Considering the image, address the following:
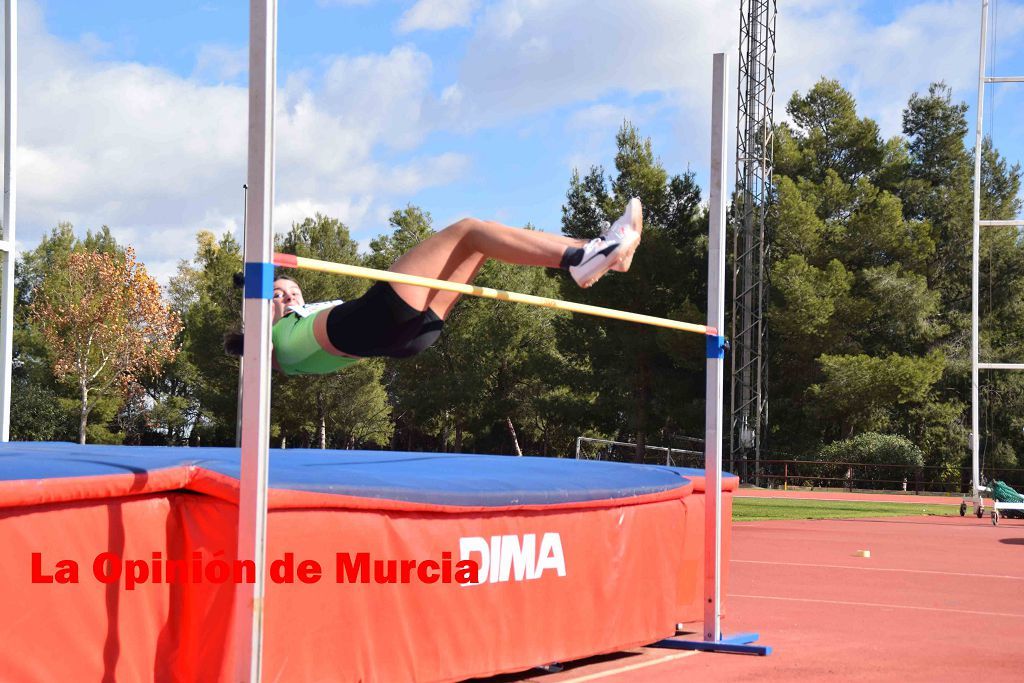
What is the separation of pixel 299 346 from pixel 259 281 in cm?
51

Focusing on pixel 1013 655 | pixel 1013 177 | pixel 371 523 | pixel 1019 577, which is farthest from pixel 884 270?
pixel 371 523

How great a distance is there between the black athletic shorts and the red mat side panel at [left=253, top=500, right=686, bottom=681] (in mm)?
598

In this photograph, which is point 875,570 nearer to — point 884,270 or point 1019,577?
point 1019,577

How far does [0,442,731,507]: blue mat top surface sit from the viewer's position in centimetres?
359

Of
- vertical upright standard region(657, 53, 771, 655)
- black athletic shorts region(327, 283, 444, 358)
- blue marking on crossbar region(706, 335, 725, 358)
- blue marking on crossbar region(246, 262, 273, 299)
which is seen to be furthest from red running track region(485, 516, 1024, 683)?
blue marking on crossbar region(246, 262, 273, 299)

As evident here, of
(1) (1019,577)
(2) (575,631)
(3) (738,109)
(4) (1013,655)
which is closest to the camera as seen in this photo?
(2) (575,631)

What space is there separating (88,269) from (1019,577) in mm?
25008

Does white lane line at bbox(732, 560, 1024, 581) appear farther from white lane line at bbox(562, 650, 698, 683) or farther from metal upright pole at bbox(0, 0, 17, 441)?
metal upright pole at bbox(0, 0, 17, 441)

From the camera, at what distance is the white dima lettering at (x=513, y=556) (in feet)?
14.6

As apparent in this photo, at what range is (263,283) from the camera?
10.9 ft

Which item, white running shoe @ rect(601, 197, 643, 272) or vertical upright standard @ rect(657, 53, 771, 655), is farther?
vertical upright standard @ rect(657, 53, 771, 655)

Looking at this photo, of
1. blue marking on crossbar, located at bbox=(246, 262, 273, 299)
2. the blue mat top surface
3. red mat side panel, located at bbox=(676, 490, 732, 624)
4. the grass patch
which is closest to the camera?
blue marking on crossbar, located at bbox=(246, 262, 273, 299)

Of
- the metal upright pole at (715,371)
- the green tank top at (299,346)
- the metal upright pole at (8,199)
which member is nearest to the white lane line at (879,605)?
the metal upright pole at (715,371)

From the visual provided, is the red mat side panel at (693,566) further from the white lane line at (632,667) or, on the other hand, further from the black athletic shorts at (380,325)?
the black athletic shorts at (380,325)
